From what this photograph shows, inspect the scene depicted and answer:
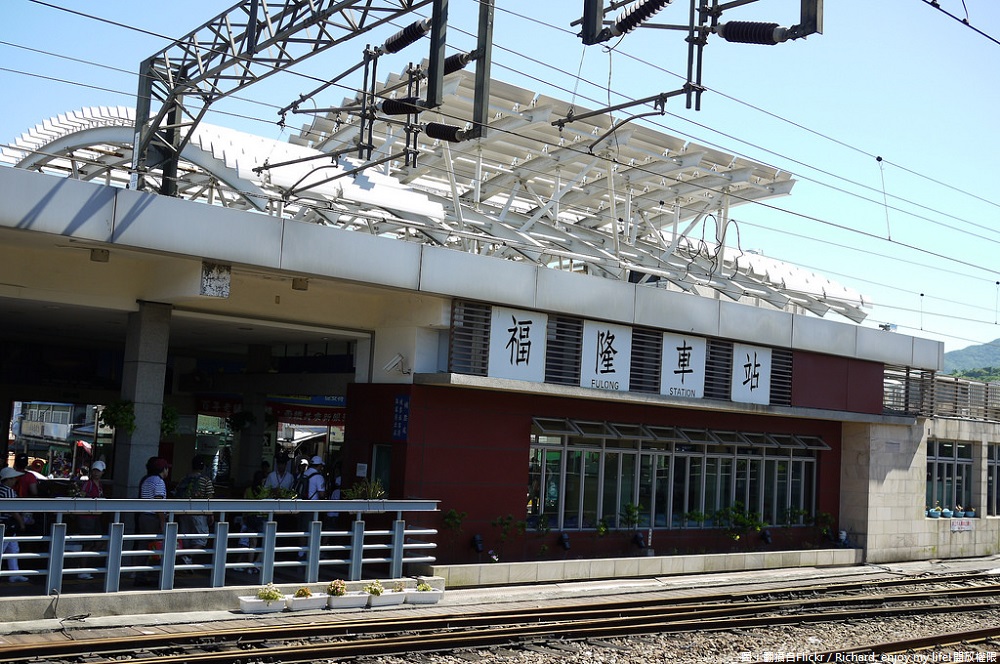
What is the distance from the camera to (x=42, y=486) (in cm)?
1727

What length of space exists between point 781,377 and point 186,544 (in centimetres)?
1226

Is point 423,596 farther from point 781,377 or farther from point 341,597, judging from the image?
point 781,377

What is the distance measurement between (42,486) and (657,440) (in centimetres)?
1119

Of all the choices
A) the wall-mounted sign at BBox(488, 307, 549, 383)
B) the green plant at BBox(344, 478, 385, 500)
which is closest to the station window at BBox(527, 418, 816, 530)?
the wall-mounted sign at BBox(488, 307, 549, 383)

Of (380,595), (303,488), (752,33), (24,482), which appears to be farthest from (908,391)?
(24,482)

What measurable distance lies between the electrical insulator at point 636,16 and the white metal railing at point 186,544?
7.03 metres

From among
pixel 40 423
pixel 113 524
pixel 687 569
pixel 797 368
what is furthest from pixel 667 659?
pixel 40 423

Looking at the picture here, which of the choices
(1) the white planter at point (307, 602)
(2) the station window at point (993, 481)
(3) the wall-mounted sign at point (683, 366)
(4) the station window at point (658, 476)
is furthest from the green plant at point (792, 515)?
(1) the white planter at point (307, 602)

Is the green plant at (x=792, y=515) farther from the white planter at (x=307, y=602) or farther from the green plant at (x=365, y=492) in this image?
the white planter at (x=307, y=602)

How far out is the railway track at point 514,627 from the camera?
31.7ft

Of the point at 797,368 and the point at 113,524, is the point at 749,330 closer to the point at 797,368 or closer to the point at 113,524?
the point at 797,368

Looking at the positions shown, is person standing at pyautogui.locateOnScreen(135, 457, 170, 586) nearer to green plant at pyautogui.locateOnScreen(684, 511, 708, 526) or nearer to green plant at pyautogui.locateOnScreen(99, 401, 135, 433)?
green plant at pyautogui.locateOnScreen(99, 401, 135, 433)

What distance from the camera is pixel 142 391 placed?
559 inches

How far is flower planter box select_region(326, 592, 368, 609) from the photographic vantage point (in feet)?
41.9
